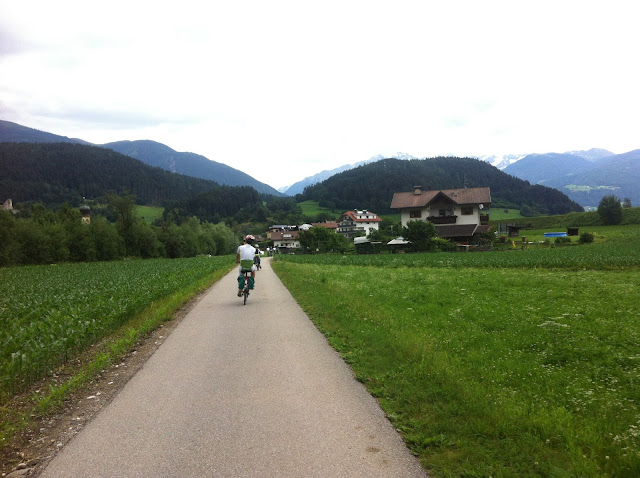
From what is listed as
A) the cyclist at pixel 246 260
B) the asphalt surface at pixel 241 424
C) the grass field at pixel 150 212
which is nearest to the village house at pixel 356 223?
the grass field at pixel 150 212

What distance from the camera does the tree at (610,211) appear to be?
238ft

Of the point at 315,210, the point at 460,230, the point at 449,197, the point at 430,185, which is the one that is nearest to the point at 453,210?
the point at 449,197

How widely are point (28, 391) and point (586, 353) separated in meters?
8.97

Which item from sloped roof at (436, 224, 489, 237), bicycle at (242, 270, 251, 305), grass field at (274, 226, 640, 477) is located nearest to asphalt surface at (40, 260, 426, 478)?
grass field at (274, 226, 640, 477)

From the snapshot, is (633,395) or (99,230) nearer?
(633,395)

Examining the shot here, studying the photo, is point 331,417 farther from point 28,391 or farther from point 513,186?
point 513,186

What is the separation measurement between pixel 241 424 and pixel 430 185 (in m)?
161

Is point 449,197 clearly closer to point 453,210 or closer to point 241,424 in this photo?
point 453,210

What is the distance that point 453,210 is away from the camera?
66.2 m

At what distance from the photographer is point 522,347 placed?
7035mm

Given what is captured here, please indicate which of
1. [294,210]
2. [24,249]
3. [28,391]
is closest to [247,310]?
[28,391]

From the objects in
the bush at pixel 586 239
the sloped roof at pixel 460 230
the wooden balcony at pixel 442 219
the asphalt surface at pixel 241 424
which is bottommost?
the bush at pixel 586 239

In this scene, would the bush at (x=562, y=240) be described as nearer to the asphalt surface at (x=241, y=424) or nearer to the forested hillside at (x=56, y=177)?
the asphalt surface at (x=241, y=424)

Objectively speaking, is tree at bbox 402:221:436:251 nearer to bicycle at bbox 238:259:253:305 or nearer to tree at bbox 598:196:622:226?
bicycle at bbox 238:259:253:305
